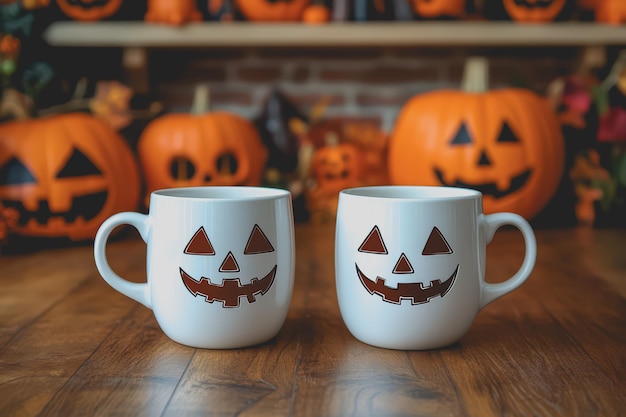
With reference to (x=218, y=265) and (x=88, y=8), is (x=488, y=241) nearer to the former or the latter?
(x=218, y=265)

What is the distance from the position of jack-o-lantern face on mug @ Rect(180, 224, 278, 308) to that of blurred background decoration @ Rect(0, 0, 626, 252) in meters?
0.75

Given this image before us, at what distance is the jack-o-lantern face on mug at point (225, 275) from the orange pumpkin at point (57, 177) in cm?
80

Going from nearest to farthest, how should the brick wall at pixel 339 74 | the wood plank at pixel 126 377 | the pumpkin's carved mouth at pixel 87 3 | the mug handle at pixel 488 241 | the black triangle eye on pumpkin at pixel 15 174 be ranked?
the wood plank at pixel 126 377
the mug handle at pixel 488 241
the black triangle eye on pumpkin at pixel 15 174
the pumpkin's carved mouth at pixel 87 3
the brick wall at pixel 339 74

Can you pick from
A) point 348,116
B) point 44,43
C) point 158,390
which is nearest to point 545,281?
point 158,390

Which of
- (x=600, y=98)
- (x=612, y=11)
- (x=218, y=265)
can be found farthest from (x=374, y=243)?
(x=612, y=11)

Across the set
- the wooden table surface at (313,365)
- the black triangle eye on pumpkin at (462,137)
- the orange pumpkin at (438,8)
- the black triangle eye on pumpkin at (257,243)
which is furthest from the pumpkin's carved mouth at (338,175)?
the black triangle eye on pumpkin at (257,243)

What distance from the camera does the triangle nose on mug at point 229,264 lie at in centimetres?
56

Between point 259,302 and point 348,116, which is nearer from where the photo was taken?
point 259,302

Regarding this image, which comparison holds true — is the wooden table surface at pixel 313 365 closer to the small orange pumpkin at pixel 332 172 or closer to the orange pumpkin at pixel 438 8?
the small orange pumpkin at pixel 332 172

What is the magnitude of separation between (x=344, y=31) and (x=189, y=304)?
42.3 inches

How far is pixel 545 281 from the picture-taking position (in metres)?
0.91

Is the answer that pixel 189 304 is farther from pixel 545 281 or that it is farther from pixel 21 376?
pixel 545 281

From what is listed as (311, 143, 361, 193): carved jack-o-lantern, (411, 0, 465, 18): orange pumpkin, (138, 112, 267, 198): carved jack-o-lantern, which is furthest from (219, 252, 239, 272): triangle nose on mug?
(411, 0, 465, 18): orange pumpkin

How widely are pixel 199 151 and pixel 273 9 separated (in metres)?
0.39
